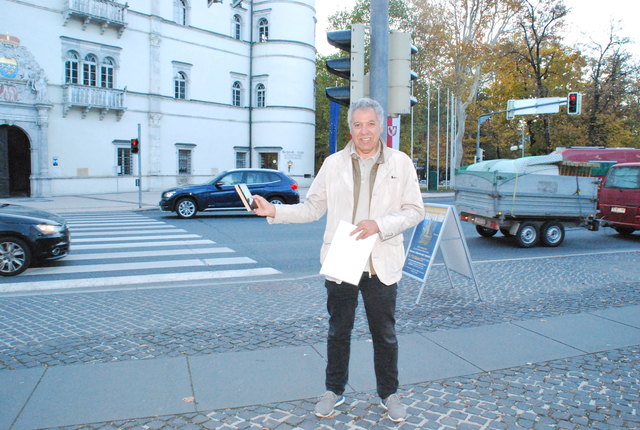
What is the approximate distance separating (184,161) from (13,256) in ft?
84.8

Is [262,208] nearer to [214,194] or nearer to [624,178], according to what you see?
[624,178]

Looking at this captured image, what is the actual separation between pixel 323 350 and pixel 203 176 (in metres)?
31.1

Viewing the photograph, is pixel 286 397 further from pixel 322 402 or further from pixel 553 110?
pixel 553 110

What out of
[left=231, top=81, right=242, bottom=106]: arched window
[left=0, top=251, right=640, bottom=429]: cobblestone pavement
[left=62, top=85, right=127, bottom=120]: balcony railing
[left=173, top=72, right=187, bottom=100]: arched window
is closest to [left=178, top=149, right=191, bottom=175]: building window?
[left=173, top=72, right=187, bottom=100]: arched window

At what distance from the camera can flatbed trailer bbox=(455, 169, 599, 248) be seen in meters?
11.3

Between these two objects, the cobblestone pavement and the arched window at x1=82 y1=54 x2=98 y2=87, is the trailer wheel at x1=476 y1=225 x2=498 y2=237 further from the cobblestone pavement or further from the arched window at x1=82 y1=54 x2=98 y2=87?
the arched window at x1=82 y1=54 x2=98 y2=87

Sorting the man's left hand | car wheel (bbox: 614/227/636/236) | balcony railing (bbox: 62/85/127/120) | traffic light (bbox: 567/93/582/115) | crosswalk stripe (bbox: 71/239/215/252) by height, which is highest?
balcony railing (bbox: 62/85/127/120)

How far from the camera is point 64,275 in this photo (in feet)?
27.5

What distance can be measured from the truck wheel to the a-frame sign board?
5.18 metres

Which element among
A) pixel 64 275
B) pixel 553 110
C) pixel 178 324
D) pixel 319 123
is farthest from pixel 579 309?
pixel 319 123

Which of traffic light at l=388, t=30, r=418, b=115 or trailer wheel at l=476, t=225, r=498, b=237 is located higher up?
traffic light at l=388, t=30, r=418, b=115

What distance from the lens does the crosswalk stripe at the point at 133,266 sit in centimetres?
870

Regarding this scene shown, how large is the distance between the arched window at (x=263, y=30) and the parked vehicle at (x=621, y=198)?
28469 mm

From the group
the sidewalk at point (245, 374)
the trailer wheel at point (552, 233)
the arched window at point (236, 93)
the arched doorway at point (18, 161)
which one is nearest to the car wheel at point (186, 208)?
the trailer wheel at point (552, 233)
